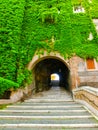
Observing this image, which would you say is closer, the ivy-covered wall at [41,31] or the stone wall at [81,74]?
the ivy-covered wall at [41,31]

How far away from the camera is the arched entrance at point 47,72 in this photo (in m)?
14.8

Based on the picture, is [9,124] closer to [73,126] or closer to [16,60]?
[73,126]

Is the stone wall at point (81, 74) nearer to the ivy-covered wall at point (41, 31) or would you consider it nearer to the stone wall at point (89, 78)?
the stone wall at point (89, 78)

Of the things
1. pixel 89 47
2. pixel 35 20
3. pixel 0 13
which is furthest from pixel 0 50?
pixel 89 47

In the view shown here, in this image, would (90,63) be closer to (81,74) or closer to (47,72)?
(81,74)

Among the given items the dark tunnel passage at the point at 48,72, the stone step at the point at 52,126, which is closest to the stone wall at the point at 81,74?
the dark tunnel passage at the point at 48,72

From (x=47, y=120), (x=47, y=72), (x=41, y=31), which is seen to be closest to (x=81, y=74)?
(x=41, y=31)

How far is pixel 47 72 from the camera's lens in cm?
1978

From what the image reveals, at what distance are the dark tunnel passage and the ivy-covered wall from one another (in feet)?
8.56

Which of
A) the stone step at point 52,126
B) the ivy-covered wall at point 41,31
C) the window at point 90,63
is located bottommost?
the stone step at point 52,126

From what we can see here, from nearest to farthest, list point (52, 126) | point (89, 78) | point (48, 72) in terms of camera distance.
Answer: point (52, 126) → point (89, 78) → point (48, 72)

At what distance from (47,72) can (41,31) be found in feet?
26.6

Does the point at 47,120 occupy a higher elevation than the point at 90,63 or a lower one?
lower

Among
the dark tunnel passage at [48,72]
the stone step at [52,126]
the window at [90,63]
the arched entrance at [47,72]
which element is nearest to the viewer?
the stone step at [52,126]
